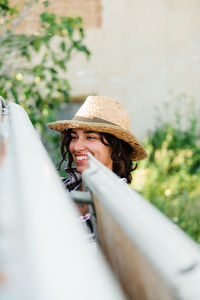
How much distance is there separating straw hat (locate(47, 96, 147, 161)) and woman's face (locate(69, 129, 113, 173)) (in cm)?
4

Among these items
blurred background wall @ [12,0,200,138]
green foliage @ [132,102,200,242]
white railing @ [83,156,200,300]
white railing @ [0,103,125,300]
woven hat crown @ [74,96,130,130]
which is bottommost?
green foliage @ [132,102,200,242]

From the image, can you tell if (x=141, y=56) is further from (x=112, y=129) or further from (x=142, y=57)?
(x=112, y=129)

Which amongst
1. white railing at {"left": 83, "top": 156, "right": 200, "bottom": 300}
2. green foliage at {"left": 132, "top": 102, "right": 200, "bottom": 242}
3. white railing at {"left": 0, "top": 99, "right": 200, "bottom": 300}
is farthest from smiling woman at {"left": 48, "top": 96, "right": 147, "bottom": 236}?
green foliage at {"left": 132, "top": 102, "right": 200, "bottom": 242}

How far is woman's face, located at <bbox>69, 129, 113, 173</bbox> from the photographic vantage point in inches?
76.5

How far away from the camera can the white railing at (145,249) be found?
40cm

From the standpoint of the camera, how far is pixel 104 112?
205 cm

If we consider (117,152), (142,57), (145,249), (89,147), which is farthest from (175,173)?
(145,249)

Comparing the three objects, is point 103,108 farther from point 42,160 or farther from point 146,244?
point 146,244

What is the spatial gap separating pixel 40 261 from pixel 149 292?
200 mm

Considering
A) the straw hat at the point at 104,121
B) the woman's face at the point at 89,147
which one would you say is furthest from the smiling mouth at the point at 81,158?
the straw hat at the point at 104,121

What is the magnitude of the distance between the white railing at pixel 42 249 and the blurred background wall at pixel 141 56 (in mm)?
6343

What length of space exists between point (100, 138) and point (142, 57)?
524cm

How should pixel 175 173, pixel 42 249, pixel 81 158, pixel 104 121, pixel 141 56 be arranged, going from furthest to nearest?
pixel 141 56
pixel 175 173
pixel 104 121
pixel 81 158
pixel 42 249

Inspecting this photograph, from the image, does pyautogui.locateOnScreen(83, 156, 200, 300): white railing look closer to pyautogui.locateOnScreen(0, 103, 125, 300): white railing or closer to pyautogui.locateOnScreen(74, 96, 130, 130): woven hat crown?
pyautogui.locateOnScreen(0, 103, 125, 300): white railing
